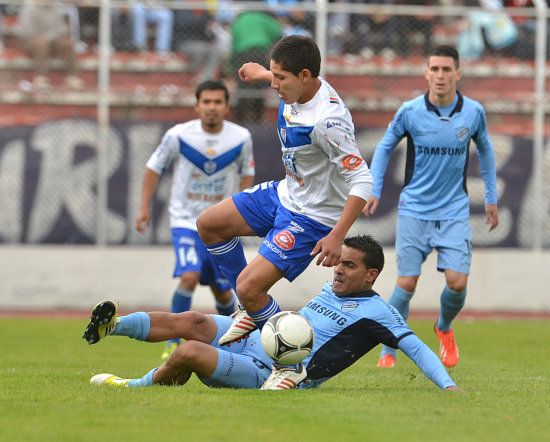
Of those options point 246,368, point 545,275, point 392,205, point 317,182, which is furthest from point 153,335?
point 545,275

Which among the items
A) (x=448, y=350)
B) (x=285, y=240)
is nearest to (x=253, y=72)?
(x=285, y=240)

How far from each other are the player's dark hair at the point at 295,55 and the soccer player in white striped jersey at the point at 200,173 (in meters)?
3.77

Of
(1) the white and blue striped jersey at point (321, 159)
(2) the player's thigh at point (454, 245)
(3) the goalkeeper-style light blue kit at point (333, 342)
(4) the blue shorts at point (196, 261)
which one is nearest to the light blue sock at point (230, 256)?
(1) the white and blue striped jersey at point (321, 159)

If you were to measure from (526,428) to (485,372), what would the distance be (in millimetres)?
3043

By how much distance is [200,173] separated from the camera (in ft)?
34.4

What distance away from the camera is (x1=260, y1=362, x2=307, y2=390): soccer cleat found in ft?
19.9

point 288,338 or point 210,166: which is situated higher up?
point 210,166

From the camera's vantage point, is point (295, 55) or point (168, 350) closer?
point (295, 55)

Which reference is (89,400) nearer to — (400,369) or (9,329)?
(400,369)

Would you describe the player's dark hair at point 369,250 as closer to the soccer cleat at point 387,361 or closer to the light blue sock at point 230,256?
the light blue sock at point 230,256

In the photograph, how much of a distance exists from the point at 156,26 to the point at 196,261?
253 inches

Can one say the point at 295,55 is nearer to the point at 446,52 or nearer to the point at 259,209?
the point at 259,209

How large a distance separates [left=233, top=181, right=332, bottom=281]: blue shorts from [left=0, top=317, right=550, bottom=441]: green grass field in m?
0.90

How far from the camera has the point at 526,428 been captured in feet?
15.9
